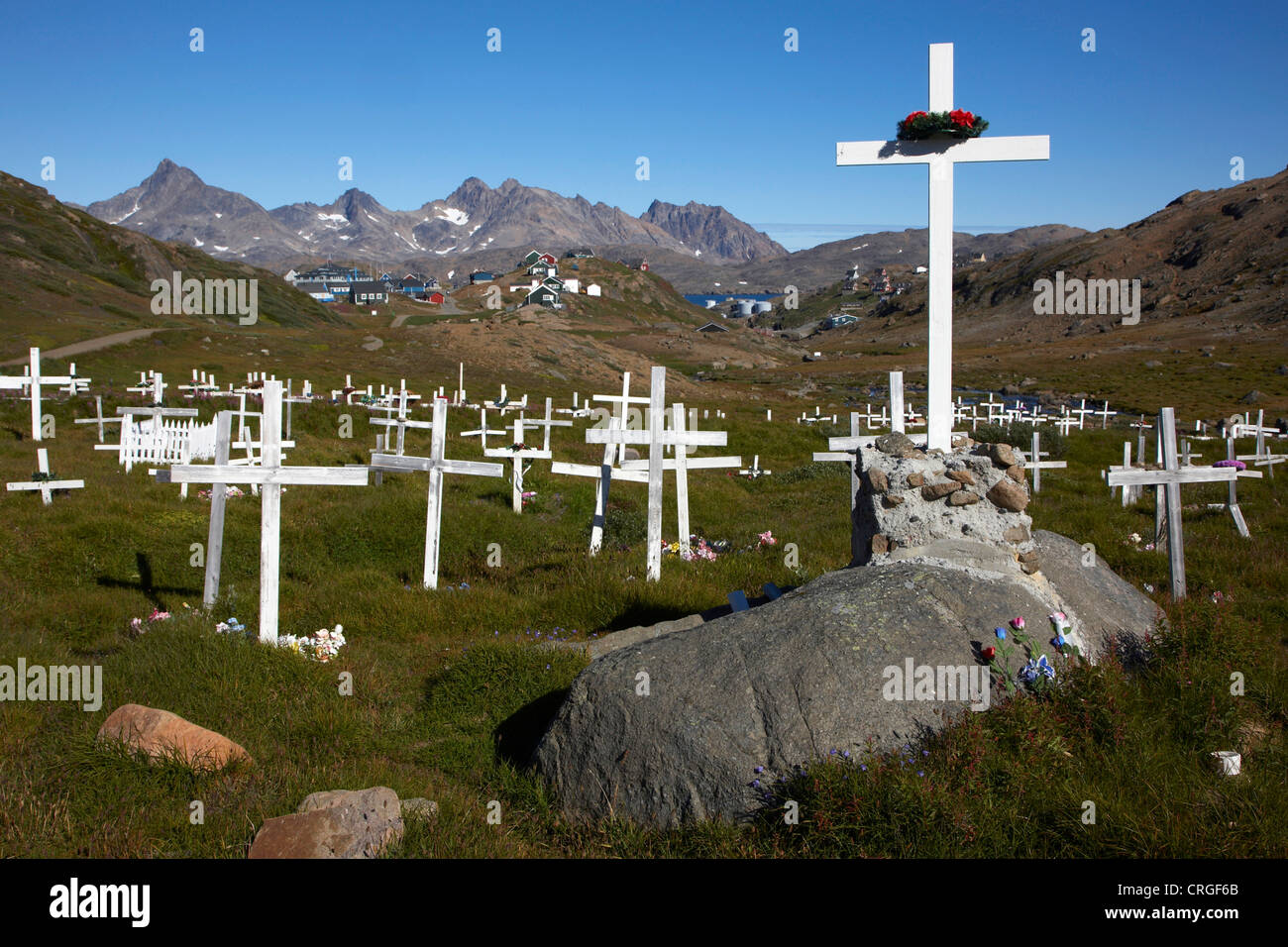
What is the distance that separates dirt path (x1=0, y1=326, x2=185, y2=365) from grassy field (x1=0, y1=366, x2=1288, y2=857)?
110ft

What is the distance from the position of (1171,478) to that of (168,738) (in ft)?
29.5

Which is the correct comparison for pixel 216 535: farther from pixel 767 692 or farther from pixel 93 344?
pixel 93 344

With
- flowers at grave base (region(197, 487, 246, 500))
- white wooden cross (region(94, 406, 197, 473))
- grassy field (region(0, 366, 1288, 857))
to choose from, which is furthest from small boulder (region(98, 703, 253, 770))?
white wooden cross (region(94, 406, 197, 473))

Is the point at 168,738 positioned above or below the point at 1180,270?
below

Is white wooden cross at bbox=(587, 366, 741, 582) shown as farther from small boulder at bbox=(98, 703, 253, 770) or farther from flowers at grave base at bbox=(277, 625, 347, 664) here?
small boulder at bbox=(98, 703, 253, 770)

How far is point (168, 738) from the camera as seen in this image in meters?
5.12

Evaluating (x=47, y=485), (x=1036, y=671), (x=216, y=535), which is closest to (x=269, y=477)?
(x=216, y=535)

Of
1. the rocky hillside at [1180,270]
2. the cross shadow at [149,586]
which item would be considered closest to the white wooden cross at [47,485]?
the cross shadow at [149,586]

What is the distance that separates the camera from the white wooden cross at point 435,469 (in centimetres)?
1027

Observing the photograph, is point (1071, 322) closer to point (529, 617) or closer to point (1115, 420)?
point (1115, 420)

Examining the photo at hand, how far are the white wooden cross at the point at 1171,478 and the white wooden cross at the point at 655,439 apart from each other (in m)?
→ 4.38
